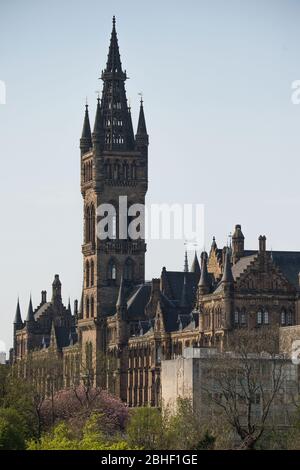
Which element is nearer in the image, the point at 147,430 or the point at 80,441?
the point at 80,441

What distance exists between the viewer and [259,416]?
529ft

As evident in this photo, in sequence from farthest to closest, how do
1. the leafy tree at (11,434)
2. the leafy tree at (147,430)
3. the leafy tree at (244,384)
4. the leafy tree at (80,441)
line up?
the leafy tree at (244,384)
the leafy tree at (147,430)
the leafy tree at (11,434)
the leafy tree at (80,441)

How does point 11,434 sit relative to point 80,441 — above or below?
above

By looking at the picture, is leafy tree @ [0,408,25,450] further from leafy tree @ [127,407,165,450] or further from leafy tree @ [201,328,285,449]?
leafy tree @ [201,328,285,449]

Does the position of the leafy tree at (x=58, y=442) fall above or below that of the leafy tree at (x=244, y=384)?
below

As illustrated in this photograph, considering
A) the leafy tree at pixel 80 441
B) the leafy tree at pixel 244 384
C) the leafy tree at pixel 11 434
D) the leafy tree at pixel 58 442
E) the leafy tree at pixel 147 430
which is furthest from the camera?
the leafy tree at pixel 244 384

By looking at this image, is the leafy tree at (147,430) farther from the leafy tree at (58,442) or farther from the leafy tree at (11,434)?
the leafy tree at (11,434)

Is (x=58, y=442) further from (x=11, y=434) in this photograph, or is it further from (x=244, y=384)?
(x=244, y=384)

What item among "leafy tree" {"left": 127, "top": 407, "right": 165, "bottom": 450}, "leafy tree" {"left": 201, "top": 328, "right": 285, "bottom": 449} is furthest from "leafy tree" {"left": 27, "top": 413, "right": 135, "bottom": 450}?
"leafy tree" {"left": 201, "top": 328, "right": 285, "bottom": 449}

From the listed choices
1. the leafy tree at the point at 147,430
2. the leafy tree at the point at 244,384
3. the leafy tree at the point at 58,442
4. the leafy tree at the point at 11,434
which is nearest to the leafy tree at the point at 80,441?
the leafy tree at the point at 58,442

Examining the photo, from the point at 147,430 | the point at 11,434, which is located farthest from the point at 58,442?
the point at 147,430
